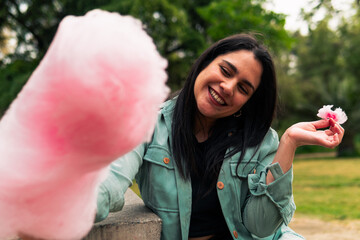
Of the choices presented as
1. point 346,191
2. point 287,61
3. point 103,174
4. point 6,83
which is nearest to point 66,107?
point 103,174

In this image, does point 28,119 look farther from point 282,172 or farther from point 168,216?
point 282,172

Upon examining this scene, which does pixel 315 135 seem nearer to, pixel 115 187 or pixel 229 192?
pixel 229 192

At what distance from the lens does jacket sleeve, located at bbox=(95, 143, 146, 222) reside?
1.30m

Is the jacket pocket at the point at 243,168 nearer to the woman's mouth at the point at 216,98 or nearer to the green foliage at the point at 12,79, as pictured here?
the woman's mouth at the point at 216,98

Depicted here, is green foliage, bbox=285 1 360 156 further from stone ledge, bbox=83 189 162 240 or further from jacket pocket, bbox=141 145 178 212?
stone ledge, bbox=83 189 162 240

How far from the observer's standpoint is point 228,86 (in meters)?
1.72

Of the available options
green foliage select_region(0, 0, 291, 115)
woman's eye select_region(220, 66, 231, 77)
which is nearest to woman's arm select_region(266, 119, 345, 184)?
woman's eye select_region(220, 66, 231, 77)

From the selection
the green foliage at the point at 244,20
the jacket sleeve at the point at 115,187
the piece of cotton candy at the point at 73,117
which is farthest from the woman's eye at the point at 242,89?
the green foliage at the point at 244,20

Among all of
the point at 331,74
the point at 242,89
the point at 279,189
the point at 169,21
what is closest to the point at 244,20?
the point at 169,21

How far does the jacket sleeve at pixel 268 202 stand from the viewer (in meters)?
1.67

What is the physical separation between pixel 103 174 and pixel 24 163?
243mm

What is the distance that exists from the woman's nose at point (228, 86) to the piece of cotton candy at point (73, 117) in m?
0.75

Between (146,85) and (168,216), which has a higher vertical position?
(146,85)

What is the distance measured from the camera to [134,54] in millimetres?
919
